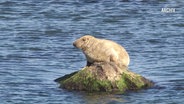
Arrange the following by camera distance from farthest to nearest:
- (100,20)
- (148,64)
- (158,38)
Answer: (100,20) → (158,38) → (148,64)

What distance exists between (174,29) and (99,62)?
28.6ft

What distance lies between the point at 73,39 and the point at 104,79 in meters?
7.25

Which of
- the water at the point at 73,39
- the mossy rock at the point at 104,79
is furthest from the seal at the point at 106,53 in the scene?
the water at the point at 73,39

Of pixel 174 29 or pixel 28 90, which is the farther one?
pixel 174 29

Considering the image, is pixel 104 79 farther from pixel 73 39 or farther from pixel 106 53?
pixel 73 39

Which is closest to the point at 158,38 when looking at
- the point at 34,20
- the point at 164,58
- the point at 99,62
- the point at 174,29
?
the point at 174,29

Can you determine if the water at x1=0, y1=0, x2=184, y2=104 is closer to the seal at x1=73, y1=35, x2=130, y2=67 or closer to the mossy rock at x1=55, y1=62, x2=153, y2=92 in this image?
the mossy rock at x1=55, y1=62, x2=153, y2=92

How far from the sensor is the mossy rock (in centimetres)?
1644

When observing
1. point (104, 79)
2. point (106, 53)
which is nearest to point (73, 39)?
point (106, 53)

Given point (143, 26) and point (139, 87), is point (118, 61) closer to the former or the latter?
point (139, 87)

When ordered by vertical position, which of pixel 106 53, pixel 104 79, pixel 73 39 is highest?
pixel 106 53

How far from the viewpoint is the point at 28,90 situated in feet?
55.4

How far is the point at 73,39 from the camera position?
23.6m

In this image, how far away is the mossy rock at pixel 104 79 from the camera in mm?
16444
